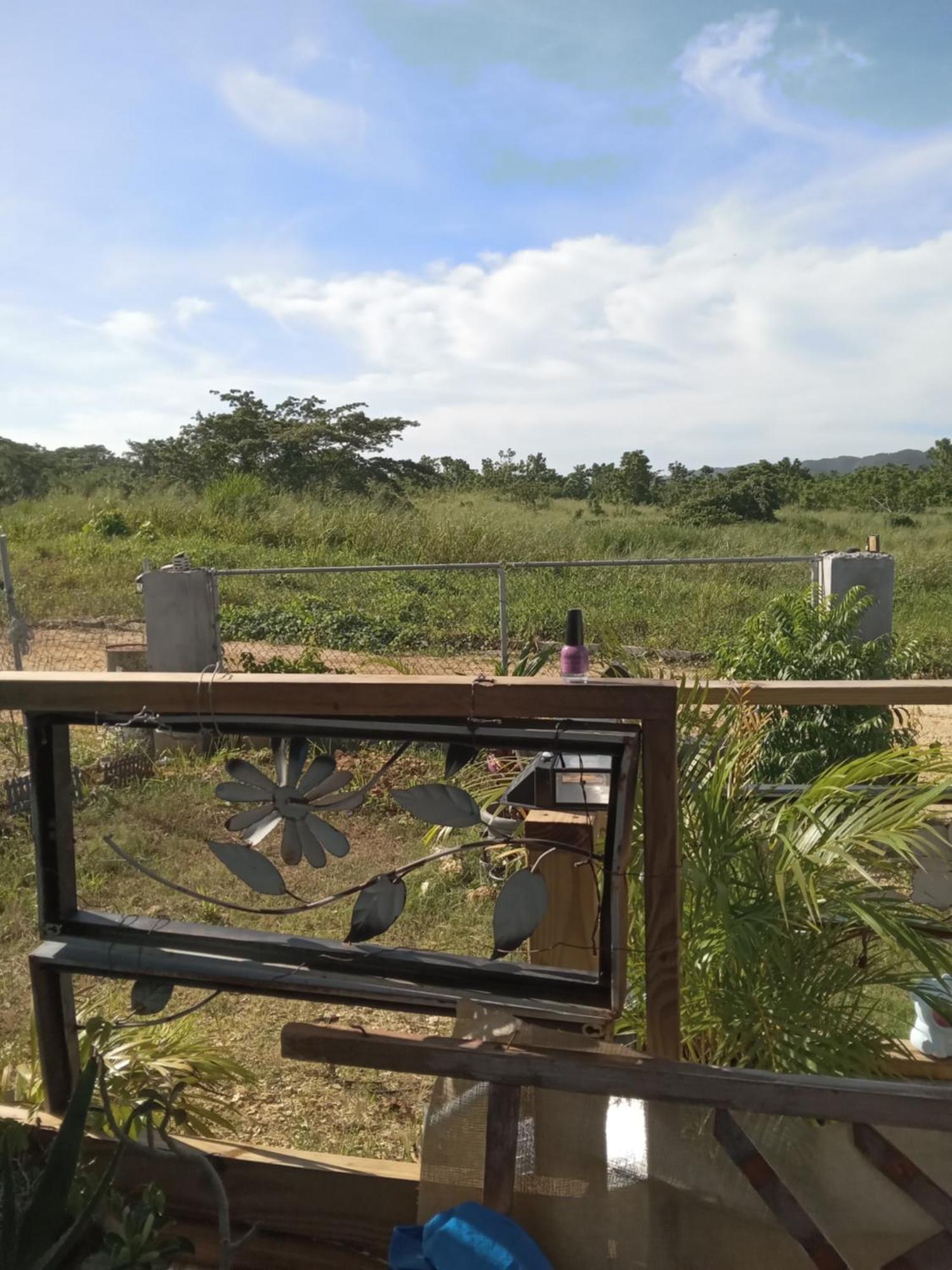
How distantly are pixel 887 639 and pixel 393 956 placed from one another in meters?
4.58

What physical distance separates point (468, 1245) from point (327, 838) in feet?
1.81

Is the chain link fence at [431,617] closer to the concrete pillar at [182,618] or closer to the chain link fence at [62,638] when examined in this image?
the chain link fence at [62,638]

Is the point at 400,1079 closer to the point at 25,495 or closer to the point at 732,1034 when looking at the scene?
the point at 732,1034

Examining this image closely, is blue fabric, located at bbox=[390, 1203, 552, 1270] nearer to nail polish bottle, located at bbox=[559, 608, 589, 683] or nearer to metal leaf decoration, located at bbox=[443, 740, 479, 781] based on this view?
metal leaf decoration, located at bbox=[443, 740, 479, 781]

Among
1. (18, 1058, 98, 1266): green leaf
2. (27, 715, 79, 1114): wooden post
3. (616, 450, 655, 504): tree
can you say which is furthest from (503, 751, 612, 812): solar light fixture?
(616, 450, 655, 504): tree

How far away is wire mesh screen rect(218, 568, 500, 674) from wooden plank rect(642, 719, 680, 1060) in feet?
19.1

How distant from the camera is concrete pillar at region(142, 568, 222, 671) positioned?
6207 millimetres

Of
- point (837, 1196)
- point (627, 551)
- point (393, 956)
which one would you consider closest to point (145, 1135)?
point (393, 956)

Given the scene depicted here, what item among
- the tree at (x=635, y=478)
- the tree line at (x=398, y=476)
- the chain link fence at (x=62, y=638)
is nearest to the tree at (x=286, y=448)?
the tree line at (x=398, y=476)

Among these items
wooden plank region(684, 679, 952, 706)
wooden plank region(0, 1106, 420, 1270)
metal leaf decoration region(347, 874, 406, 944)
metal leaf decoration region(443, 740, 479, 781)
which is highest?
metal leaf decoration region(443, 740, 479, 781)

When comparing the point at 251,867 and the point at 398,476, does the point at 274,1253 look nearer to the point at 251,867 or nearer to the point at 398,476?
the point at 251,867

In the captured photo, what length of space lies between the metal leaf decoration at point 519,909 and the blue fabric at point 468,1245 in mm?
329

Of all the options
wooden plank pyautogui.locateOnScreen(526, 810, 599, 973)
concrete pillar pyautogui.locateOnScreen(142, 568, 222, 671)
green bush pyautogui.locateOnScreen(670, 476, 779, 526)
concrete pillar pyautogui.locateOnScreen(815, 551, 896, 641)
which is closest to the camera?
wooden plank pyautogui.locateOnScreen(526, 810, 599, 973)

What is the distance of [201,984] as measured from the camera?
4.63 ft
